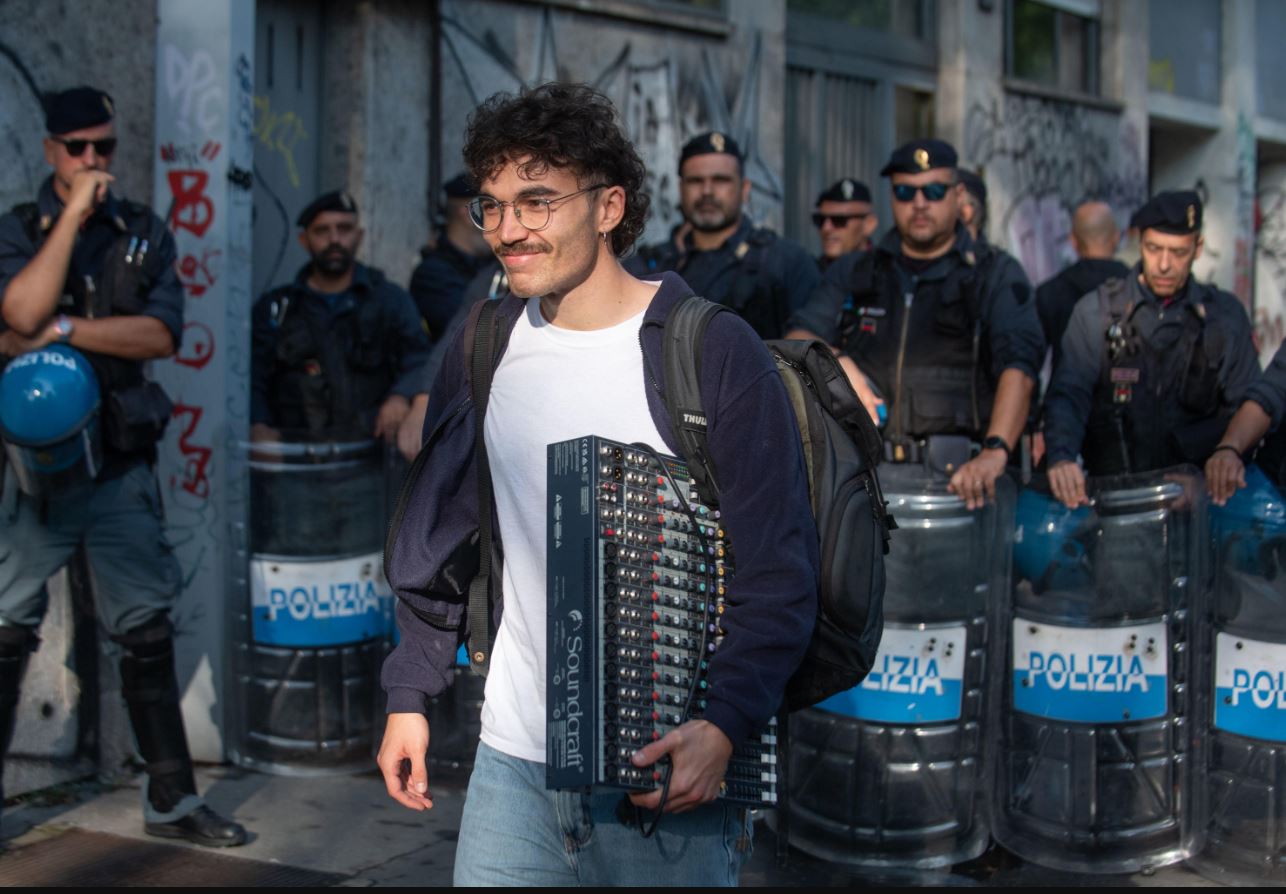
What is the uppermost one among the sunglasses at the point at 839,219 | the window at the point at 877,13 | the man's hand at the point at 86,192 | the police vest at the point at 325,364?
the window at the point at 877,13

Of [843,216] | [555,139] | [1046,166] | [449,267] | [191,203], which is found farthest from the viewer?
[1046,166]

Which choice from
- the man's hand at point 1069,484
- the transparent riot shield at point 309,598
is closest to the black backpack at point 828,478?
the man's hand at point 1069,484

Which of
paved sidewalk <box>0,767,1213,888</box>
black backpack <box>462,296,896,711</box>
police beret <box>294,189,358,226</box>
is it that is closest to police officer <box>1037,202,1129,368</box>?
paved sidewalk <box>0,767,1213,888</box>

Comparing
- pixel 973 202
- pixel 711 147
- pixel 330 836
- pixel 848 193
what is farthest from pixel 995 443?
pixel 848 193

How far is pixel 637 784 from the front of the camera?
2314 millimetres

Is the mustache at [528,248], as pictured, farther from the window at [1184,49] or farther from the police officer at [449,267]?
the window at [1184,49]

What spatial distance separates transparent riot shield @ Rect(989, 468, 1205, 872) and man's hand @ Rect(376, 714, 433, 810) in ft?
9.07

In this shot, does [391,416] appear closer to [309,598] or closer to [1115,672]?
[309,598]

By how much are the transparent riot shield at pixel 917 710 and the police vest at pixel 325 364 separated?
2.36 metres

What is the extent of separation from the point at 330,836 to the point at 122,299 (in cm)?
185

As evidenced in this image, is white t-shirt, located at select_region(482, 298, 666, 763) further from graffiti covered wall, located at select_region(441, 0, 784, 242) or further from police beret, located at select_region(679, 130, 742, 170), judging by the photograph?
graffiti covered wall, located at select_region(441, 0, 784, 242)

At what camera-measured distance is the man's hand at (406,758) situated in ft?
8.66

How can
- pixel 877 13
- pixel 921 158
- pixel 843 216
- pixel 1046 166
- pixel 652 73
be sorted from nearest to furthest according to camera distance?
pixel 921 158, pixel 843 216, pixel 652 73, pixel 877 13, pixel 1046 166

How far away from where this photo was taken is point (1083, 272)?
7301 mm
